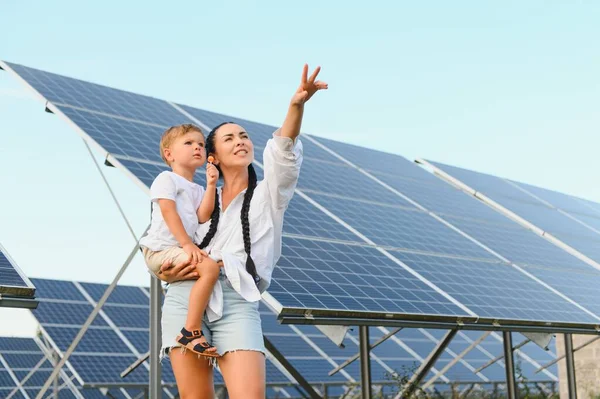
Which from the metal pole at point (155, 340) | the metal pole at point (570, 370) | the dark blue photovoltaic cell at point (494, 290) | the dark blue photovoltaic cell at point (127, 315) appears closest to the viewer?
the metal pole at point (155, 340)

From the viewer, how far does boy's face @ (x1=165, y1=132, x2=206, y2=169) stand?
4.50 m

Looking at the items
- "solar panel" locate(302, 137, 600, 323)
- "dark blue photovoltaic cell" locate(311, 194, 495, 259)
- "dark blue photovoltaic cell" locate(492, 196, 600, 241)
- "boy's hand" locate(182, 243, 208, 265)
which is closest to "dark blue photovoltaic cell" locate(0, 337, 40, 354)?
"solar panel" locate(302, 137, 600, 323)

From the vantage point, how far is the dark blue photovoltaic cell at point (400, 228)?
12625 mm

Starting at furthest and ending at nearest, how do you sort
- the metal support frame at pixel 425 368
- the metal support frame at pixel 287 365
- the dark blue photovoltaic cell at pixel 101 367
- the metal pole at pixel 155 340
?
the dark blue photovoltaic cell at pixel 101 367, the metal support frame at pixel 425 368, the metal support frame at pixel 287 365, the metal pole at pixel 155 340

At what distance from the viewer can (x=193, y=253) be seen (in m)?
4.12

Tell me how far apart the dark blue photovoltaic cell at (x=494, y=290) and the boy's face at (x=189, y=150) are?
698 centimetres

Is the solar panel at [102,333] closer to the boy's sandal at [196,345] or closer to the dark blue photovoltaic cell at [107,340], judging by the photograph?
the dark blue photovoltaic cell at [107,340]

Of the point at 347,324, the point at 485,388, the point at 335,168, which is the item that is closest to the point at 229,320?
the point at 347,324

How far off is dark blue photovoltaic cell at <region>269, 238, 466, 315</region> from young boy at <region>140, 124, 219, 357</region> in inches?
164

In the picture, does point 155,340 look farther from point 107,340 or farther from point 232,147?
point 107,340

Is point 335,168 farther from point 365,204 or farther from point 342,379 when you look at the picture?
→ point 342,379

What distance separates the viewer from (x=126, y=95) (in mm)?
14125

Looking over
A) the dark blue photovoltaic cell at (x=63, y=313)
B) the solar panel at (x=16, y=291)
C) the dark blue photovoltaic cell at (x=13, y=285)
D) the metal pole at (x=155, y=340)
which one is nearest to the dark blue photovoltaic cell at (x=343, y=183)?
the metal pole at (x=155, y=340)

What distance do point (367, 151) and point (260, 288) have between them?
46.3ft
